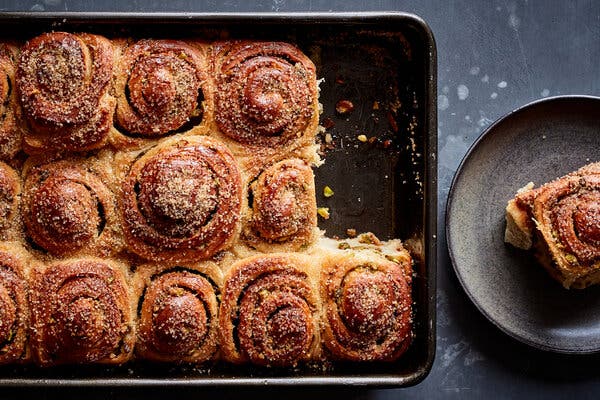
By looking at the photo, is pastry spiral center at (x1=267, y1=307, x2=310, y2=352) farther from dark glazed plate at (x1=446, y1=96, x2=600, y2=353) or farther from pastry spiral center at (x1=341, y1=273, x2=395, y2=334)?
dark glazed plate at (x1=446, y1=96, x2=600, y2=353)

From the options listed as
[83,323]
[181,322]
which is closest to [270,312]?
[181,322]

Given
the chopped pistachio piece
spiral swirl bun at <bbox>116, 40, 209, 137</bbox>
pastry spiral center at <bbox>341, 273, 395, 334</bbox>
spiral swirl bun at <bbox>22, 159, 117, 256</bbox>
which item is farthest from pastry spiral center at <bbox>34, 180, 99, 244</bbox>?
pastry spiral center at <bbox>341, 273, 395, 334</bbox>

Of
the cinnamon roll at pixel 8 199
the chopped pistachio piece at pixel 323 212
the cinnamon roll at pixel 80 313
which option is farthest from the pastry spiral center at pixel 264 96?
the cinnamon roll at pixel 8 199

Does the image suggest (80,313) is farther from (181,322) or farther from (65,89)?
(65,89)

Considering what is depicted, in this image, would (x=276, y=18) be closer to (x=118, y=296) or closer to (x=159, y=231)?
(x=159, y=231)

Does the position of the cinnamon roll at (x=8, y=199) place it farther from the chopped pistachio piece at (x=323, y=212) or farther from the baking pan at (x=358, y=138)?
the chopped pistachio piece at (x=323, y=212)

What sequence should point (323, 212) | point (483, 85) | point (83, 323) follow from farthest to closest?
point (483, 85) < point (323, 212) < point (83, 323)
